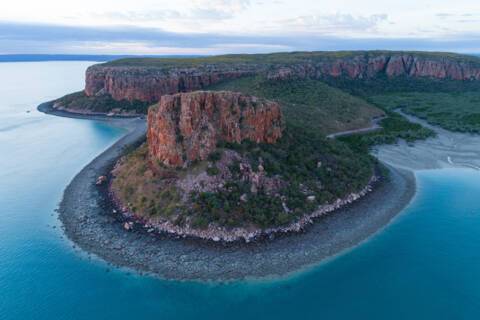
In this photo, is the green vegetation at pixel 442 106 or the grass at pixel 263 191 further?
the green vegetation at pixel 442 106

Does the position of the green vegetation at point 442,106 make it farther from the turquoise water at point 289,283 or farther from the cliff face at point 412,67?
the turquoise water at point 289,283

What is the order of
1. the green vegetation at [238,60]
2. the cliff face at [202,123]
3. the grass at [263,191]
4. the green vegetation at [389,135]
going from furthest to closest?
the green vegetation at [238,60] < the green vegetation at [389,135] < the cliff face at [202,123] < the grass at [263,191]

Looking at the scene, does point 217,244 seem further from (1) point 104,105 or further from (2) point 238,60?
(2) point 238,60

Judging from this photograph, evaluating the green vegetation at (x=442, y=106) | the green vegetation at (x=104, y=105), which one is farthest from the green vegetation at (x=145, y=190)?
the green vegetation at (x=442, y=106)

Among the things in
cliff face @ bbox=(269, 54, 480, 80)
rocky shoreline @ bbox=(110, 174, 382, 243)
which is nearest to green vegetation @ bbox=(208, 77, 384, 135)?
rocky shoreline @ bbox=(110, 174, 382, 243)

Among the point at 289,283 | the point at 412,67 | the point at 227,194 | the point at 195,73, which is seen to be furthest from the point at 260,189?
the point at 412,67

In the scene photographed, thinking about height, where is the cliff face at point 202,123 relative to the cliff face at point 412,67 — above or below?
below

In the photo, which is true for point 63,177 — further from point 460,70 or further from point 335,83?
point 460,70
